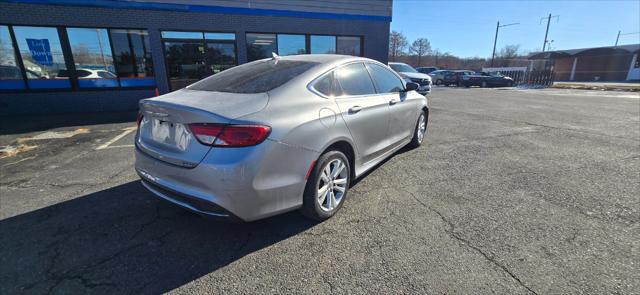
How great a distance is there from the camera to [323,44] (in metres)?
12.6

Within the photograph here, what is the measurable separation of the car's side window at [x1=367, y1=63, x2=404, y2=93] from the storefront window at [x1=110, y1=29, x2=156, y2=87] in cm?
960

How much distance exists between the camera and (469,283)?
2.08 meters

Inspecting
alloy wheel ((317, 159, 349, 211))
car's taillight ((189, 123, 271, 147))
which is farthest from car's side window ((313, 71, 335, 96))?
car's taillight ((189, 123, 271, 147))

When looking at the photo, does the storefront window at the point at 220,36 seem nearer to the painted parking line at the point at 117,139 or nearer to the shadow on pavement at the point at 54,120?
the shadow on pavement at the point at 54,120

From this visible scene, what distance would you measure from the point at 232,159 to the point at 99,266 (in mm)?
1391

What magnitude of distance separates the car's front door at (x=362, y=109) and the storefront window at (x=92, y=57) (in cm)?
1022

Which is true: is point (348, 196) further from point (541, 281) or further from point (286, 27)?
point (286, 27)

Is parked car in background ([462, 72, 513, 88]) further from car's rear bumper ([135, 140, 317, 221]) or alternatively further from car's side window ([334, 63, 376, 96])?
car's rear bumper ([135, 140, 317, 221])

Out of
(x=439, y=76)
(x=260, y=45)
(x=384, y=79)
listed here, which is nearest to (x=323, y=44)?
(x=260, y=45)

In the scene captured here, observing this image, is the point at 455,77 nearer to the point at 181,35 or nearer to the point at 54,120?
the point at 181,35

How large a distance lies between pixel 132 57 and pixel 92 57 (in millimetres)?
1173

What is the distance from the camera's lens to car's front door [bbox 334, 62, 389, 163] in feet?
10.2

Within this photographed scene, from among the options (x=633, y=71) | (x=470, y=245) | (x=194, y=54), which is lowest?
(x=470, y=245)

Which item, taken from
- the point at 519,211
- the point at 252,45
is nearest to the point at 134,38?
the point at 252,45
